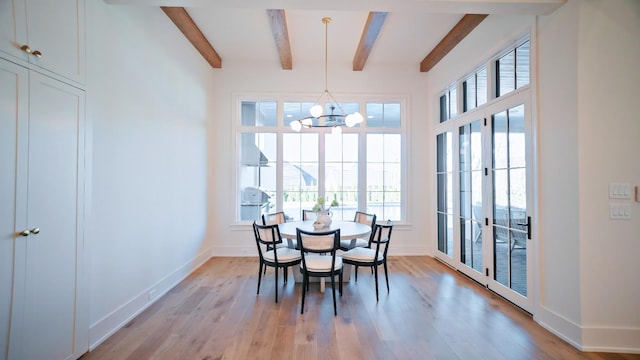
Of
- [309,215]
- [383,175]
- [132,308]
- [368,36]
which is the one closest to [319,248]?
[309,215]

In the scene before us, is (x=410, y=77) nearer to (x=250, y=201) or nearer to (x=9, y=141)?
(x=250, y=201)

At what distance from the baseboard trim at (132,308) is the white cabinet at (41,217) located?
15cm

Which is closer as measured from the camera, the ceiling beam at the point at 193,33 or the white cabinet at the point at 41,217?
the white cabinet at the point at 41,217

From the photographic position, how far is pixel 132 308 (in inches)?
110

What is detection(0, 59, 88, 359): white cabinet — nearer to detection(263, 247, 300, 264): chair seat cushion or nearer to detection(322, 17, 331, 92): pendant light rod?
detection(263, 247, 300, 264): chair seat cushion

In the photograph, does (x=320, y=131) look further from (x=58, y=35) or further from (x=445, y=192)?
(x=58, y=35)

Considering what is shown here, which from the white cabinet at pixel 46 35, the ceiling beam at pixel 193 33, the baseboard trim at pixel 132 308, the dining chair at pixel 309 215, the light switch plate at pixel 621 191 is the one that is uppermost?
the ceiling beam at pixel 193 33

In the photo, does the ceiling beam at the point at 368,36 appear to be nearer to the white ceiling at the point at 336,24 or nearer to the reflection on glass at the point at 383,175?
the white ceiling at the point at 336,24

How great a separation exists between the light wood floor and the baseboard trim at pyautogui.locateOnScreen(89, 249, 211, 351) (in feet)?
0.22

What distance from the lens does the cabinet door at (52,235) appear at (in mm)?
1745

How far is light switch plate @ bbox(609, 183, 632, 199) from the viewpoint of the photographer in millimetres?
2291

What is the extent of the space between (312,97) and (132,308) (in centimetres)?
404

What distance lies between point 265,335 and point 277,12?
3.57 meters

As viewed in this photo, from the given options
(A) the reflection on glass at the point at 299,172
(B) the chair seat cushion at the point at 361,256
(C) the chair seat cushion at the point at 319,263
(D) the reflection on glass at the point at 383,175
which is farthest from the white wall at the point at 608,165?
(A) the reflection on glass at the point at 299,172
